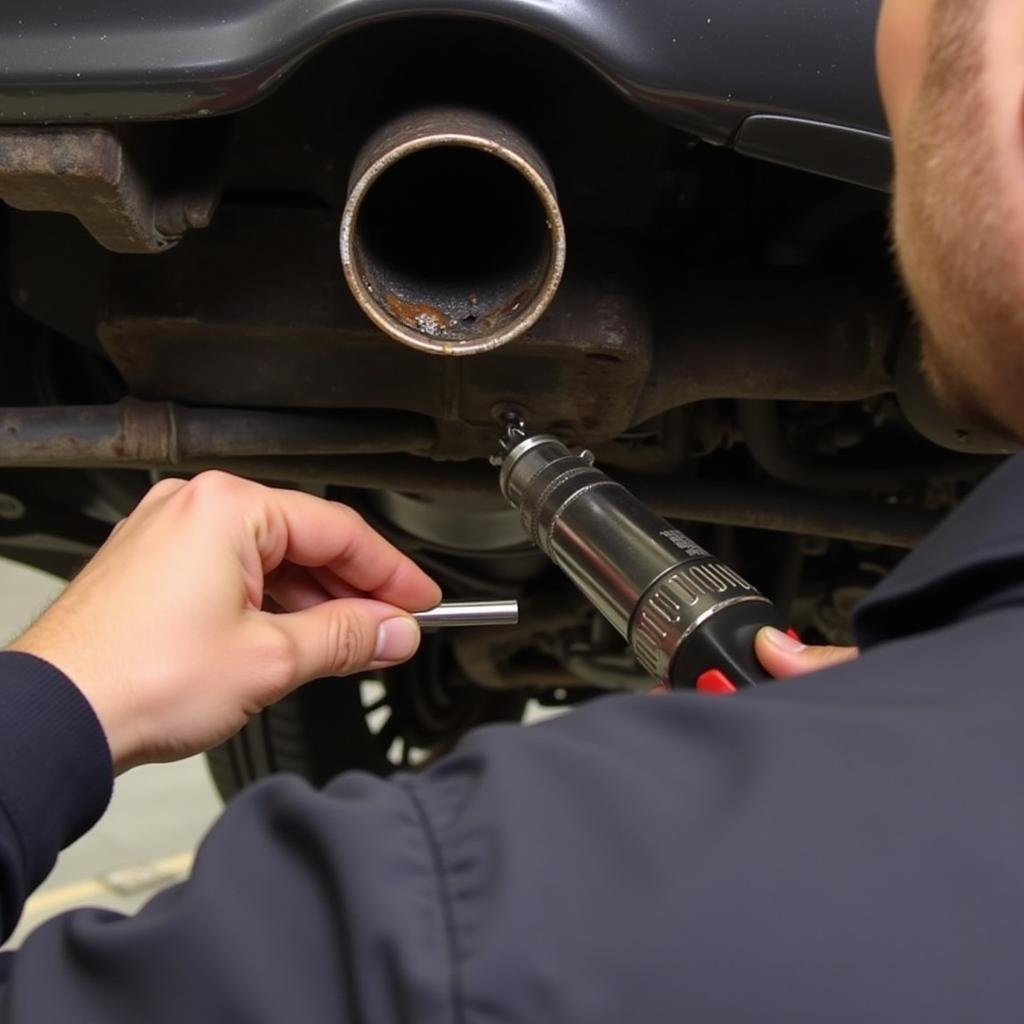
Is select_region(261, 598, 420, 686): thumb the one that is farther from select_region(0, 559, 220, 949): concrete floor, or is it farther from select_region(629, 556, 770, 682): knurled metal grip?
select_region(0, 559, 220, 949): concrete floor

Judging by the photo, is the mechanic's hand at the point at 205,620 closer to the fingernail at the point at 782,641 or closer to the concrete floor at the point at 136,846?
the fingernail at the point at 782,641

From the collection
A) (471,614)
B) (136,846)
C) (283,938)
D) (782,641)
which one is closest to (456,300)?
(471,614)

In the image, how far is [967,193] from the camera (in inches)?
19.6

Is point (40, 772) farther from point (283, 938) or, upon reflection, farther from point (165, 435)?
point (165, 435)

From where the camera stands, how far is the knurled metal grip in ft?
2.10

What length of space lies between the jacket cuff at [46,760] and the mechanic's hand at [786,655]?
29 cm

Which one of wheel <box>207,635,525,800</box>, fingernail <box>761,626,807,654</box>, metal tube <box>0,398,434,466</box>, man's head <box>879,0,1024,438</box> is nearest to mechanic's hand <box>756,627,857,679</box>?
fingernail <box>761,626,807,654</box>

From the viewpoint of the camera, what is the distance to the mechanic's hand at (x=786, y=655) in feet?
1.92

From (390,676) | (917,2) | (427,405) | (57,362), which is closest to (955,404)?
(917,2)

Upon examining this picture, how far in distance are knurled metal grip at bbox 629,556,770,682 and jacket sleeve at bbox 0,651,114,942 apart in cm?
27

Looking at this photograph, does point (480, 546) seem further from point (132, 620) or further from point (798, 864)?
point (798, 864)

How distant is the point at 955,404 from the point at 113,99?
0.49m

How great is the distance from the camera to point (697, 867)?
35 cm

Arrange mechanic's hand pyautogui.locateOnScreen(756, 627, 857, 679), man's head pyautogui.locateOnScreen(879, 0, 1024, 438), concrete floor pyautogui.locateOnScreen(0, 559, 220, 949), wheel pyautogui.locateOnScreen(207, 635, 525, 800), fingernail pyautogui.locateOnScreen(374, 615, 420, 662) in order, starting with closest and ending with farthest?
man's head pyautogui.locateOnScreen(879, 0, 1024, 438) → mechanic's hand pyautogui.locateOnScreen(756, 627, 857, 679) → fingernail pyautogui.locateOnScreen(374, 615, 420, 662) → wheel pyautogui.locateOnScreen(207, 635, 525, 800) → concrete floor pyautogui.locateOnScreen(0, 559, 220, 949)
